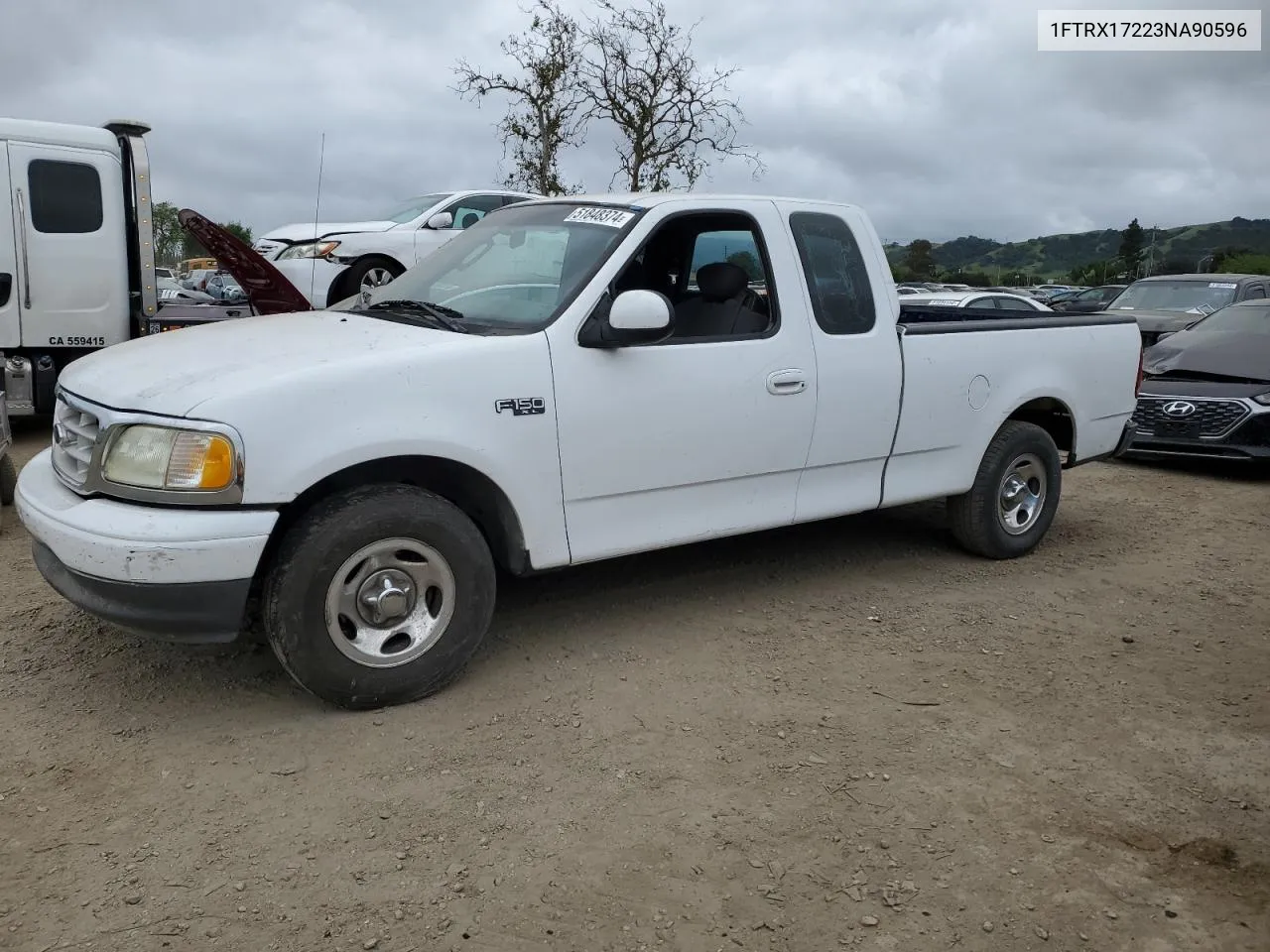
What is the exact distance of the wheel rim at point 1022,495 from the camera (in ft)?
19.4

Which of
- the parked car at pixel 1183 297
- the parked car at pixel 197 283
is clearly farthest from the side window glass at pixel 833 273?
the parked car at pixel 197 283

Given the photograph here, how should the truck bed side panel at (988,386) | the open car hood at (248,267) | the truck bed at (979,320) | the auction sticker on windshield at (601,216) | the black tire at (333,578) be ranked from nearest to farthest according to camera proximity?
the black tire at (333,578)
the auction sticker on windshield at (601,216)
the truck bed side panel at (988,386)
the truck bed at (979,320)
the open car hood at (248,267)

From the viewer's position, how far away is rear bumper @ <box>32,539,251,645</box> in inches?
133

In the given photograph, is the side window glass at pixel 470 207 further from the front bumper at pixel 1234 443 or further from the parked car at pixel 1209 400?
the front bumper at pixel 1234 443

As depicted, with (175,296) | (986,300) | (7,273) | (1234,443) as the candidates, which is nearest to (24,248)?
(7,273)

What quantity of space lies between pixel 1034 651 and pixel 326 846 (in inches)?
121

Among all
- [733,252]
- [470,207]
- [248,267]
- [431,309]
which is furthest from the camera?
[470,207]

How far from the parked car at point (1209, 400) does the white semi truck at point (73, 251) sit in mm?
7451

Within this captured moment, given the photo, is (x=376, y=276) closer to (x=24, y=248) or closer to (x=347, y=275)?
(x=347, y=275)

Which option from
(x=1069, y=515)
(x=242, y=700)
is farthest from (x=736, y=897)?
(x=1069, y=515)

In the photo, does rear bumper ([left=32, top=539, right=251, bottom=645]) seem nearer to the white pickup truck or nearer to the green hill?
the white pickup truck

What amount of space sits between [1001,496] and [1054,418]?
655mm

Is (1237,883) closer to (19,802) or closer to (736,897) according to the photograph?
(736,897)

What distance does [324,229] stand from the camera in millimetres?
11672
